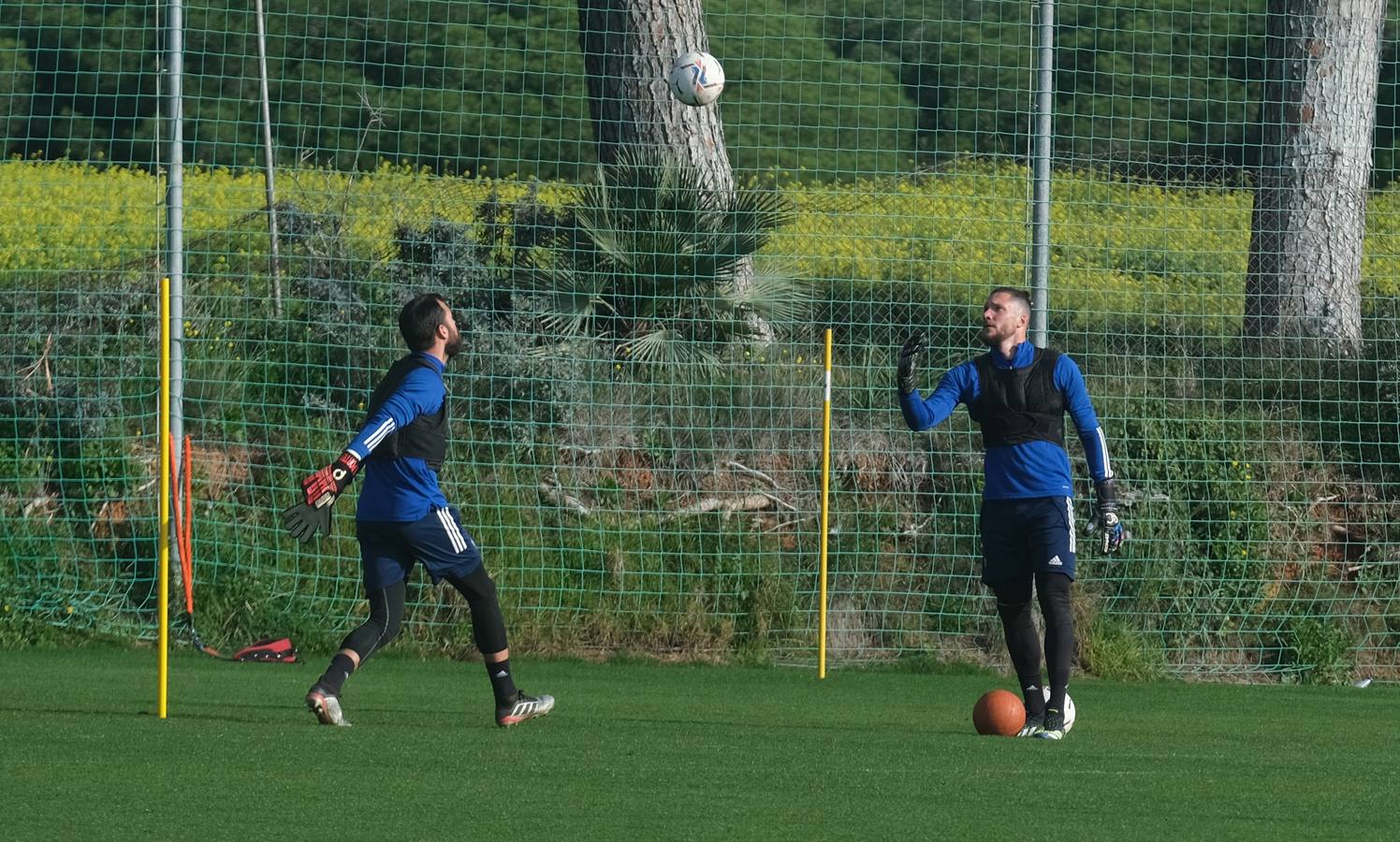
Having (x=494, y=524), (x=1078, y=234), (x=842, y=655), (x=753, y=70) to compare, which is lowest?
(x=842, y=655)

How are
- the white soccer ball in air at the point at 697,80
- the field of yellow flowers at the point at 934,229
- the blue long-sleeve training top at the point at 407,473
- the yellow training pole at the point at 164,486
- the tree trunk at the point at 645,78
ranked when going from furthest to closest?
the tree trunk at the point at 645,78 < the field of yellow flowers at the point at 934,229 < the white soccer ball in air at the point at 697,80 < the blue long-sleeve training top at the point at 407,473 < the yellow training pole at the point at 164,486

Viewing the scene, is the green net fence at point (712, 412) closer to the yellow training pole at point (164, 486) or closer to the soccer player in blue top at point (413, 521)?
the soccer player in blue top at point (413, 521)

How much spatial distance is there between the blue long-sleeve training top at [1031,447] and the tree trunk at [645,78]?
527 cm

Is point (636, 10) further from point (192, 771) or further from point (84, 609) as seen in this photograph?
point (192, 771)

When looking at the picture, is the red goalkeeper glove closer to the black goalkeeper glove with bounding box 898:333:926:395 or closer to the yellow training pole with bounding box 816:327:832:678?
the black goalkeeper glove with bounding box 898:333:926:395

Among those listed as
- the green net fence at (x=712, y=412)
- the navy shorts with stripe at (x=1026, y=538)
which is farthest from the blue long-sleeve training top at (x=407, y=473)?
the green net fence at (x=712, y=412)

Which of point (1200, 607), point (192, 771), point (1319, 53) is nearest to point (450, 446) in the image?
point (1200, 607)

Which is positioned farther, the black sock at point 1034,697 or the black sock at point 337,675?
the black sock at point 1034,697

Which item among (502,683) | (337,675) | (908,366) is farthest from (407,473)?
(908,366)

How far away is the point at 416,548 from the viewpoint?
7.55 m

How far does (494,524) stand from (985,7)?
1136 cm

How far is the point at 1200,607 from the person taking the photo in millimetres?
11289

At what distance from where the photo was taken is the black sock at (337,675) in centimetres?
742

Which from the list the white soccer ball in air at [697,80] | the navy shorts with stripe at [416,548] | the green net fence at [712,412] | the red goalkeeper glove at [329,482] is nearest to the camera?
the red goalkeeper glove at [329,482]
